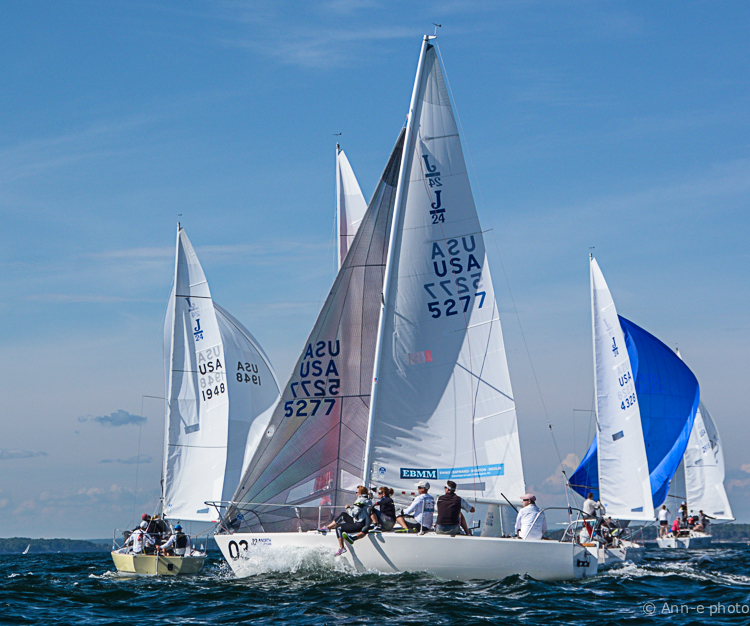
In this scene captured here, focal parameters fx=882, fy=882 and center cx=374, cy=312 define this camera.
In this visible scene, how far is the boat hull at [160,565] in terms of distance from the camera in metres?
21.8

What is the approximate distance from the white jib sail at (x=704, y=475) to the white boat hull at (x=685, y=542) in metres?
4.52

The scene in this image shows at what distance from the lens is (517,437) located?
57.8 ft

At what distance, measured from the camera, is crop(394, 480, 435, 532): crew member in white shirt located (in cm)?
1619

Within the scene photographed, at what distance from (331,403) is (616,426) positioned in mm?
13020

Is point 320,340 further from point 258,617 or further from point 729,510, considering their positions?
point 729,510

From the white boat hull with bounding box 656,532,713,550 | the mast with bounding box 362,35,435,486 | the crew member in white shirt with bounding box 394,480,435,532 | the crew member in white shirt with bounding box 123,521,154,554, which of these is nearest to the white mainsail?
the crew member in white shirt with bounding box 123,521,154,554

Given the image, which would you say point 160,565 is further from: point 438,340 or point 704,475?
point 704,475

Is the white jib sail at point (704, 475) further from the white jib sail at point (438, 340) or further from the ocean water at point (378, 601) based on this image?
the white jib sail at point (438, 340)

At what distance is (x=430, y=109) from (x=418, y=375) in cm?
554

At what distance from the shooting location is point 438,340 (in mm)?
17969

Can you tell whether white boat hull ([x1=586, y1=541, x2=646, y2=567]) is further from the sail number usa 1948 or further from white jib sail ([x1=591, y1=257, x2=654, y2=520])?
the sail number usa 1948

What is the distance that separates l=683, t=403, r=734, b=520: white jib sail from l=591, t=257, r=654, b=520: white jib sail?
1552 cm

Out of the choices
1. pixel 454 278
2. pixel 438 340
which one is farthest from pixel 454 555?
pixel 454 278

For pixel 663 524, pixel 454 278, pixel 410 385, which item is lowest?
pixel 663 524
